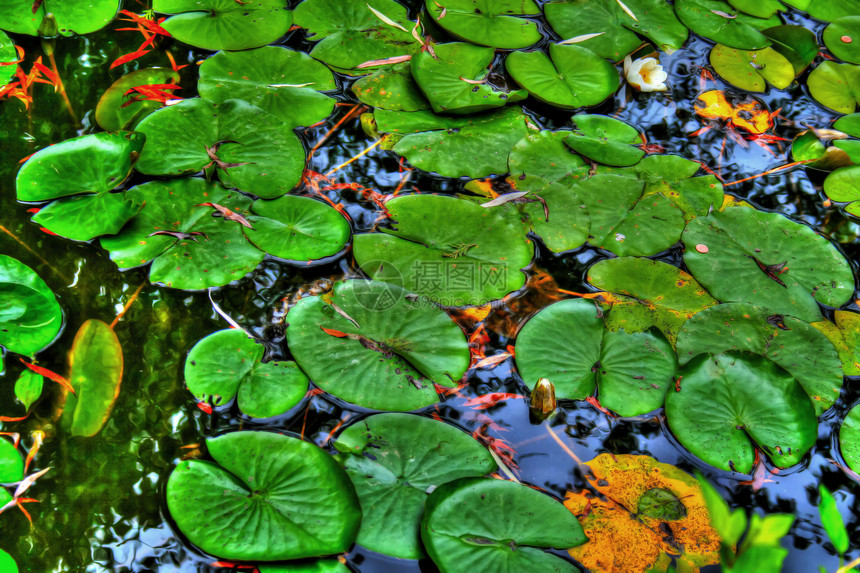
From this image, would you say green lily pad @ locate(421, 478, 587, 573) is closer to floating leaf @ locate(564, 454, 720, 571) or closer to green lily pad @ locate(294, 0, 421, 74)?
floating leaf @ locate(564, 454, 720, 571)

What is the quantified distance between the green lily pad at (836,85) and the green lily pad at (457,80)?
4.36ft

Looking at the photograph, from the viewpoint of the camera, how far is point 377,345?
162cm

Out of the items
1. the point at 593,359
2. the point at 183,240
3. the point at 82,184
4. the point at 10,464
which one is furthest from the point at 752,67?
the point at 10,464

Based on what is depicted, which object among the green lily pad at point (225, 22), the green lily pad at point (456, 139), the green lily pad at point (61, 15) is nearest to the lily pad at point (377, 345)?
the green lily pad at point (456, 139)

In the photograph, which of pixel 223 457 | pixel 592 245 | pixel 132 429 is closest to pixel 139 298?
pixel 132 429

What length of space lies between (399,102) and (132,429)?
58.0 inches

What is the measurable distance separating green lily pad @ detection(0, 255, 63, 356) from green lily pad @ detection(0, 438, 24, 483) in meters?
0.27

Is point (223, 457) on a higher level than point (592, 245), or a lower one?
lower

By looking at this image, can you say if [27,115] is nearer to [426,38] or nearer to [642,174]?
[426,38]

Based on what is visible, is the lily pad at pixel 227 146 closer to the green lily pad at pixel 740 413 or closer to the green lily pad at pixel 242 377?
the green lily pad at pixel 242 377

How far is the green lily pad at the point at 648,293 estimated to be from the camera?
1755 mm

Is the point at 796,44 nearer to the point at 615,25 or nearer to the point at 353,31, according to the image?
the point at 615,25

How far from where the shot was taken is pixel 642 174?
2.10m

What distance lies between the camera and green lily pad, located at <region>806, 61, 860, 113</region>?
241 centimetres
